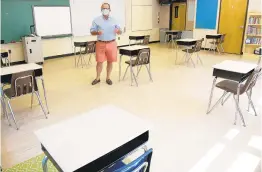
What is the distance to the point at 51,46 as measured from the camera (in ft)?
25.0

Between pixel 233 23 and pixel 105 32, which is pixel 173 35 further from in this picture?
pixel 105 32

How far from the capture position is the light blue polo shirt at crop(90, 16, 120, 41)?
180 inches

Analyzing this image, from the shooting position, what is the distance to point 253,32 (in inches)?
295

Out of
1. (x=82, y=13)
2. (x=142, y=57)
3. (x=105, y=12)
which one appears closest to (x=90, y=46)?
(x=105, y=12)

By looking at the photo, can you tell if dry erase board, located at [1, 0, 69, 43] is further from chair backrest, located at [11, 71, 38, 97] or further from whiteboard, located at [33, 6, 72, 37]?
chair backrest, located at [11, 71, 38, 97]

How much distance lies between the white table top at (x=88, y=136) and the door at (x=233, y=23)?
7.84 meters

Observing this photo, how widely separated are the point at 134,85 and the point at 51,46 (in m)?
4.18

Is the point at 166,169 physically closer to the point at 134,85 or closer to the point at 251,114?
the point at 251,114

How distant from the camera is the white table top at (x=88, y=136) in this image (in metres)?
1.23

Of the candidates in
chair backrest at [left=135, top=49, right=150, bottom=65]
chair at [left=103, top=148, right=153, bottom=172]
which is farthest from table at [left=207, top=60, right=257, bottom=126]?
chair at [left=103, top=148, right=153, bottom=172]

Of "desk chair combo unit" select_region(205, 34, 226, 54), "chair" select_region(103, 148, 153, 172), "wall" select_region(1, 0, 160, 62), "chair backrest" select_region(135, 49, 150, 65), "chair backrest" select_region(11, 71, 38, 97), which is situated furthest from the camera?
"desk chair combo unit" select_region(205, 34, 226, 54)

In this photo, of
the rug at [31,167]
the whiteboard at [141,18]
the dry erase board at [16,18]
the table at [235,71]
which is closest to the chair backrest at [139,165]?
the rug at [31,167]

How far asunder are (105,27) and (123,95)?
4.89 ft

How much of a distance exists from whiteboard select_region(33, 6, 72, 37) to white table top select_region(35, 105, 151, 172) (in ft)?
20.9
